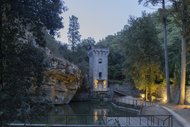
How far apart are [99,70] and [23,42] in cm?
5578

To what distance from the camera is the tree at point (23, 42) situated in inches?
292

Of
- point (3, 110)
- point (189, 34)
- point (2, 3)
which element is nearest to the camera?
point (3, 110)

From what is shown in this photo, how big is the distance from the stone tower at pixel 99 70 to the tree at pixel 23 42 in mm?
54302

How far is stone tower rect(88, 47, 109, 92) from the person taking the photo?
206 feet

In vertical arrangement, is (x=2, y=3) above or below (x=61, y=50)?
below

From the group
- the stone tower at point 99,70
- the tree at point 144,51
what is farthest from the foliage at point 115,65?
the tree at point 144,51

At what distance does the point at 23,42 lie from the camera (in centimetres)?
799

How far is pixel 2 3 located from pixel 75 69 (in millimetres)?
42418

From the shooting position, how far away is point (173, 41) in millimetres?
41875

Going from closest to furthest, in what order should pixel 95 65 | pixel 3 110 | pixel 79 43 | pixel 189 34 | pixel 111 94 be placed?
pixel 3 110 → pixel 189 34 → pixel 111 94 → pixel 95 65 → pixel 79 43

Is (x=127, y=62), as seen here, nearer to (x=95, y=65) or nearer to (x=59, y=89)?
(x=59, y=89)

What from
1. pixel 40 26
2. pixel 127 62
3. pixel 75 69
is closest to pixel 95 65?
pixel 75 69

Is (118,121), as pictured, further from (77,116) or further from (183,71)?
(183,71)

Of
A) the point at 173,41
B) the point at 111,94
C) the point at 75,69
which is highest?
the point at 173,41
